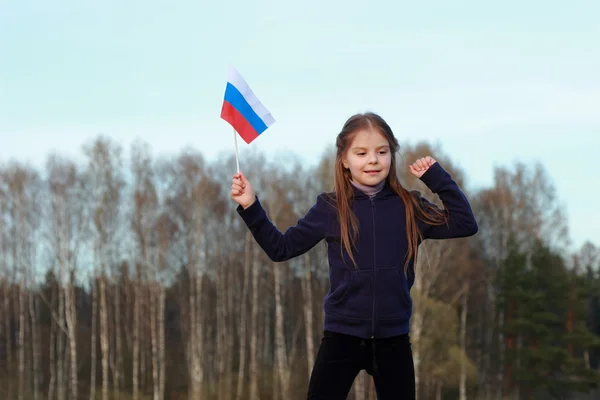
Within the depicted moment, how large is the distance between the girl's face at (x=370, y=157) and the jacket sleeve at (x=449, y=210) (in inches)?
8.7

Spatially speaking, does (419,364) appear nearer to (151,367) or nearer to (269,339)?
(269,339)

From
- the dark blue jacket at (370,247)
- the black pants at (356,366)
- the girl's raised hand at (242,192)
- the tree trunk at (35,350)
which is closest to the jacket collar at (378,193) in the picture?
the dark blue jacket at (370,247)

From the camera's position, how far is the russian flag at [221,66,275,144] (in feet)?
14.4

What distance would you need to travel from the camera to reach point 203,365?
3256 cm

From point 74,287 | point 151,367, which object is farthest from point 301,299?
point 74,287

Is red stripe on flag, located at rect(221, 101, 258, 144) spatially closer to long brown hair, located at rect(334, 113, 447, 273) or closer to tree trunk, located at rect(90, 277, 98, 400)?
long brown hair, located at rect(334, 113, 447, 273)

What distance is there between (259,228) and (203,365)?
29405 millimetres

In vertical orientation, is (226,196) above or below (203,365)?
above

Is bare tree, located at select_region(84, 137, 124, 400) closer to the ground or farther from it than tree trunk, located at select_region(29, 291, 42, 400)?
farther from it

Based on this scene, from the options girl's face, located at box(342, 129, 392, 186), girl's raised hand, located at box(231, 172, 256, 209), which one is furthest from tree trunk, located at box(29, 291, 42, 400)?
girl's face, located at box(342, 129, 392, 186)

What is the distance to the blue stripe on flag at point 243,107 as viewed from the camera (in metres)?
4.38

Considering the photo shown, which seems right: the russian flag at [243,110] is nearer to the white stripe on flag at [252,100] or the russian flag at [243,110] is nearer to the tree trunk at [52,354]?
the white stripe on flag at [252,100]

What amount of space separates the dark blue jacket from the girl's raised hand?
3 centimetres

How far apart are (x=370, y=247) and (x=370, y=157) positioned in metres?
0.41
